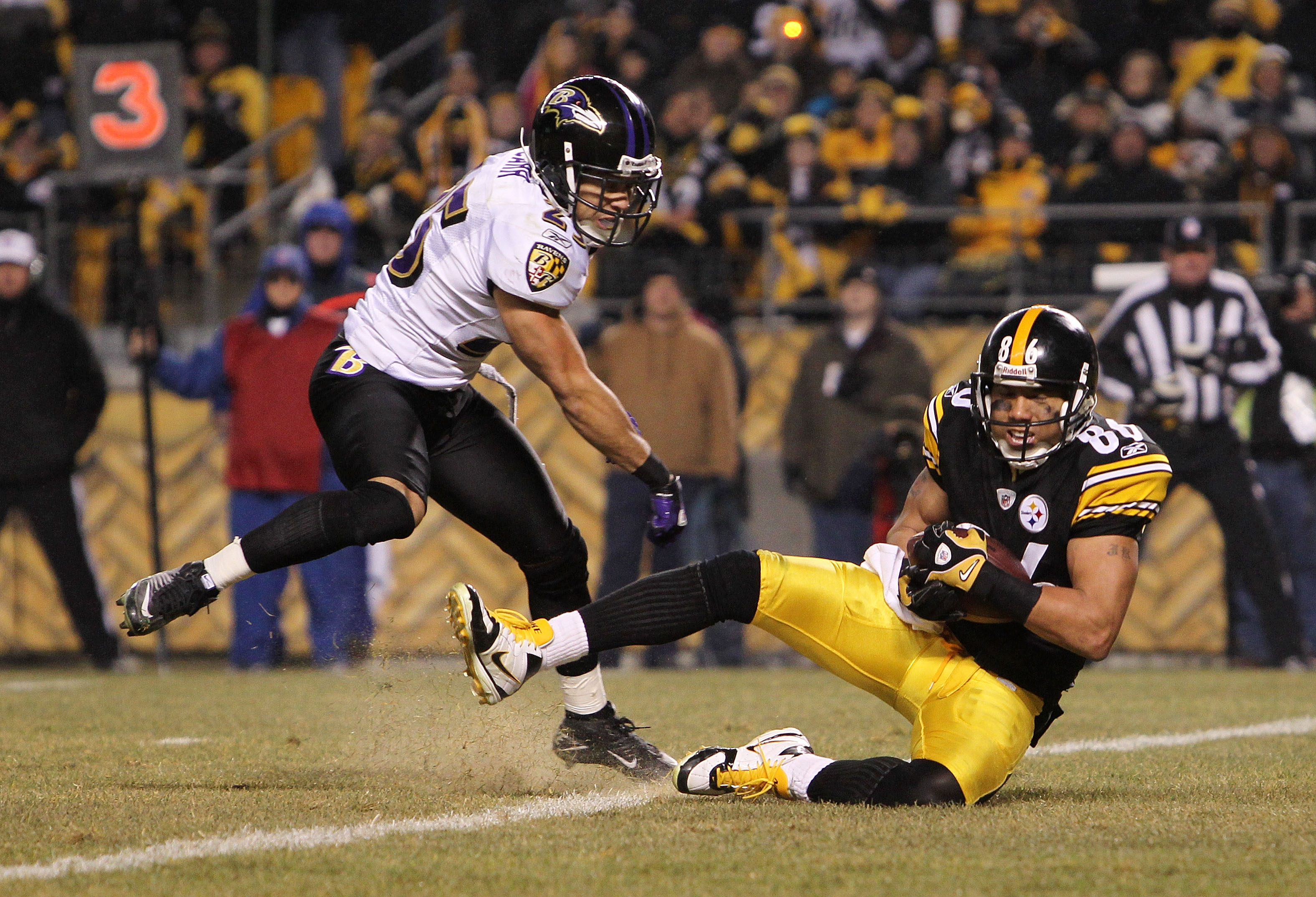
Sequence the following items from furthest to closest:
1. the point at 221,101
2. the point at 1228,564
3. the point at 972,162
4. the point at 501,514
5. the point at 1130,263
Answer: the point at 221,101 < the point at 972,162 < the point at 1130,263 < the point at 1228,564 < the point at 501,514

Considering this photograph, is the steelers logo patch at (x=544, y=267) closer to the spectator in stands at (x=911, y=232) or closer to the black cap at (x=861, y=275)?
the black cap at (x=861, y=275)

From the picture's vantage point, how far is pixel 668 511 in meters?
4.61

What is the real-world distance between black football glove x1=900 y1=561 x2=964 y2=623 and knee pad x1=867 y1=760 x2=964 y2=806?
1.14 feet

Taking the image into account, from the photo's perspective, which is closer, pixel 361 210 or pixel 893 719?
pixel 893 719

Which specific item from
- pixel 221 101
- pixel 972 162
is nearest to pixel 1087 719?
pixel 972 162

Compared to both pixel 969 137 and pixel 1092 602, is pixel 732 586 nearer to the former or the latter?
pixel 1092 602

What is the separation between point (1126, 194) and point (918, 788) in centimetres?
697

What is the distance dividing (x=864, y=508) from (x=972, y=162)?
2.82 meters

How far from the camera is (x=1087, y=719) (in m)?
6.19

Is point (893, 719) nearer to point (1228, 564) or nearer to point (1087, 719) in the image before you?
point (1087, 719)

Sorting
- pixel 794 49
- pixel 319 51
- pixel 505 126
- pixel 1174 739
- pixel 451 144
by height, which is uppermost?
pixel 319 51

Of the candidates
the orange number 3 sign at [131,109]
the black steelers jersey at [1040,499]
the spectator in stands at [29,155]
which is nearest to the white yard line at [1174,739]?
the black steelers jersey at [1040,499]

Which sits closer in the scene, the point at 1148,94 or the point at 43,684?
the point at 43,684

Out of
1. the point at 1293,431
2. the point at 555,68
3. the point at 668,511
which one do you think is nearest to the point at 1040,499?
the point at 668,511
